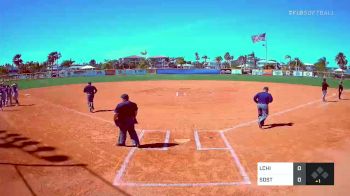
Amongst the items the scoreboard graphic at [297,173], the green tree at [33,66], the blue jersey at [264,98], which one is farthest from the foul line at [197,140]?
the green tree at [33,66]

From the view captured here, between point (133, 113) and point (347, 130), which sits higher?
point (133, 113)

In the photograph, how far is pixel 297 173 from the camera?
19.6 feet

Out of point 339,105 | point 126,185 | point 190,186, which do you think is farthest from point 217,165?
point 339,105

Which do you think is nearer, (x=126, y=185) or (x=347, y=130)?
(x=126, y=185)

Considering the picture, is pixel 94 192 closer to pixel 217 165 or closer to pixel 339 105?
pixel 217 165

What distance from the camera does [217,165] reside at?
880 cm

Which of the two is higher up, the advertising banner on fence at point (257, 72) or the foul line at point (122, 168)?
the advertising banner on fence at point (257, 72)

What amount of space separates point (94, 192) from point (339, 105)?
63.6 ft

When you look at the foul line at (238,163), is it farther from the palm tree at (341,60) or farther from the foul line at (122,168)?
the palm tree at (341,60)

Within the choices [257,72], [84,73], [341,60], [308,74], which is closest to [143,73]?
[84,73]

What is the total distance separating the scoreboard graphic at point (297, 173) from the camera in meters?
5.97

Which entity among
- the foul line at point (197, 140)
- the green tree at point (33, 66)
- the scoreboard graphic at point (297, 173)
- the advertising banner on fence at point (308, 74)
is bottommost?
the foul line at point (197, 140)

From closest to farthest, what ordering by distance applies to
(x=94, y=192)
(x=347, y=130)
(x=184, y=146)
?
(x=94, y=192) → (x=184, y=146) → (x=347, y=130)

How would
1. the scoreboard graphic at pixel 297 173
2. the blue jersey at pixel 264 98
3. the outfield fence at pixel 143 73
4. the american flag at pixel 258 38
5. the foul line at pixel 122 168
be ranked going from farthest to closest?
the american flag at pixel 258 38 < the outfield fence at pixel 143 73 < the blue jersey at pixel 264 98 < the foul line at pixel 122 168 < the scoreboard graphic at pixel 297 173
